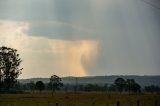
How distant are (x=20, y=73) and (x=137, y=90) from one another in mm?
75450

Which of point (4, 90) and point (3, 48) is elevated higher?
point (3, 48)

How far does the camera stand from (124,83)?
17625cm

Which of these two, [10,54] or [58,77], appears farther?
[58,77]

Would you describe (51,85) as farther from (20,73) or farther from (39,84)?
(20,73)

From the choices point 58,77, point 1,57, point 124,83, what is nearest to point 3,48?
point 1,57

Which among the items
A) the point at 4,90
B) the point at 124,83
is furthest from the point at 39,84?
the point at 124,83

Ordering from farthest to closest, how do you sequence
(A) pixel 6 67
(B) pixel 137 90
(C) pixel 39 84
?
(B) pixel 137 90 < (C) pixel 39 84 < (A) pixel 6 67

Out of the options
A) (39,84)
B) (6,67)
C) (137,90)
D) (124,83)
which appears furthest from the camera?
(124,83)

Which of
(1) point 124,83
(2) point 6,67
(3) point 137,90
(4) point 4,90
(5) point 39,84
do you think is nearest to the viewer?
(2) point 6,67

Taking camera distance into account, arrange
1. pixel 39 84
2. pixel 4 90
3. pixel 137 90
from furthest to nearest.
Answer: pixel 137 90, pixel 39 84, pixel 4 90

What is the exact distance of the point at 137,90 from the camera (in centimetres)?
16412

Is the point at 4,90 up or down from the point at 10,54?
down

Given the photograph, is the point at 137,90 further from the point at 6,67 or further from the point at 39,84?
the point at 6,67

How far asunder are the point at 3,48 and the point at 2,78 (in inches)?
332
